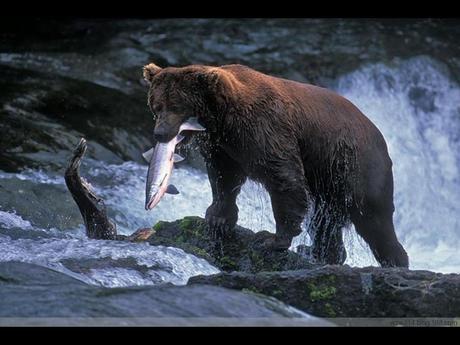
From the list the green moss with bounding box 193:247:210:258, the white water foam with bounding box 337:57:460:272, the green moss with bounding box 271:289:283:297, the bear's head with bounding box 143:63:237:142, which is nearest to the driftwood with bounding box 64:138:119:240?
the green moss with bounding box 193:247:210:258

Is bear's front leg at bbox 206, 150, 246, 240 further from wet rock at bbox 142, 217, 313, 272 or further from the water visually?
the water

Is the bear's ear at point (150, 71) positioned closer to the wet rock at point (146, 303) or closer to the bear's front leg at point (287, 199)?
the bear's front leg at point (287, 199)

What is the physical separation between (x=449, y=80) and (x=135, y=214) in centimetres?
519

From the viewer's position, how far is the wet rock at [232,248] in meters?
7.93

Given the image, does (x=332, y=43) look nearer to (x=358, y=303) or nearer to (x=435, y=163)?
(x=435, y=163)

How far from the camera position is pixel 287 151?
7.91m

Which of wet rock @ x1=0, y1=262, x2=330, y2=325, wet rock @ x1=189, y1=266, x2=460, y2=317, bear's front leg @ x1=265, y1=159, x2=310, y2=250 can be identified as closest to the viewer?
wet rock @ x1=0, y1=262, x2=330, y2=325

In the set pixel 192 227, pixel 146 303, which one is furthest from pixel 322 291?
pixel 192 227

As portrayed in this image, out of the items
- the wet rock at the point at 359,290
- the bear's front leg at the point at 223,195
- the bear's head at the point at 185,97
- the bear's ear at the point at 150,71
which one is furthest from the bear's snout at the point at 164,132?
the wet rock at the point at 359,290

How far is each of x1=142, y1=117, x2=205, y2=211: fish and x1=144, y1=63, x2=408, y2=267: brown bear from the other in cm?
7

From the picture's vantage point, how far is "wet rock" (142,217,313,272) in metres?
7.93

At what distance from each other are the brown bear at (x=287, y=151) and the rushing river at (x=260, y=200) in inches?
13.6
